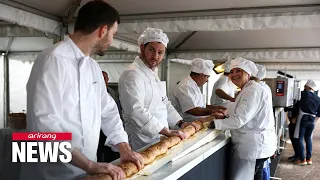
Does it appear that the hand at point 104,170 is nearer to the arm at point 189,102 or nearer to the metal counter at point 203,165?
the metal counter at point 203,165

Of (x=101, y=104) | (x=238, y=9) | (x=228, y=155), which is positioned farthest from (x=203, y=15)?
(x=101, y=104)

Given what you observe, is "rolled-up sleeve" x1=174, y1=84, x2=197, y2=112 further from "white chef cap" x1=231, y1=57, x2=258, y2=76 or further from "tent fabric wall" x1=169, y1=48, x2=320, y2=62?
"tent fabric wall" x1=169, y1=48, x2=320, y2=62

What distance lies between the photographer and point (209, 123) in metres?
2.36

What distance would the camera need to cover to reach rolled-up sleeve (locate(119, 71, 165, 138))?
1.73m

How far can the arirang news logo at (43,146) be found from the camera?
0.98m

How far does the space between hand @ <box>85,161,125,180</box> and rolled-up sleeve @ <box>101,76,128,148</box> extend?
27cm

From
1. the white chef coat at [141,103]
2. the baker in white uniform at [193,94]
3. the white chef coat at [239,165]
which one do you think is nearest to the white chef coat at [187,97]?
the baker in white uniform at [193,94]

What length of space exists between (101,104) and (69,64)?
0.28 metres

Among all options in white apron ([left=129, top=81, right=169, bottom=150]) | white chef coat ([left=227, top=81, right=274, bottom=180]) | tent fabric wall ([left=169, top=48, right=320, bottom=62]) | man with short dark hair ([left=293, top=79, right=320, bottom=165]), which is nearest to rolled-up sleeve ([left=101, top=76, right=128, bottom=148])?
white apron ([left=129, top=81, right=169, bottom=150])

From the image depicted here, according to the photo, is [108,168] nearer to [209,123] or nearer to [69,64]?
[69,64]

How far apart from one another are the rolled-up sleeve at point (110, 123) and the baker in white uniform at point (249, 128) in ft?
3.68

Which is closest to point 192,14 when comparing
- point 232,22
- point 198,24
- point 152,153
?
point 198,24

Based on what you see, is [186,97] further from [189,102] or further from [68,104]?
[68,104]

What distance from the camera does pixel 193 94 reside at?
2.78 meters
